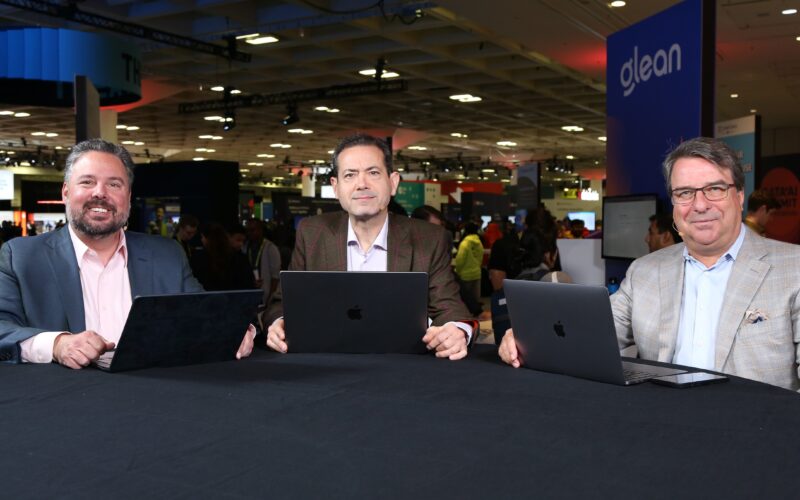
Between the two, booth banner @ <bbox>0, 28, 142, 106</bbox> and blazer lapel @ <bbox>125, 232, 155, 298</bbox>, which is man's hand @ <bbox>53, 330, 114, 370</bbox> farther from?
booth banner @ <bbox>0, 28, 142, 106</bbox>

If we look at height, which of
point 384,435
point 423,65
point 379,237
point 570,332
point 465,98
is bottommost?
point 384,435

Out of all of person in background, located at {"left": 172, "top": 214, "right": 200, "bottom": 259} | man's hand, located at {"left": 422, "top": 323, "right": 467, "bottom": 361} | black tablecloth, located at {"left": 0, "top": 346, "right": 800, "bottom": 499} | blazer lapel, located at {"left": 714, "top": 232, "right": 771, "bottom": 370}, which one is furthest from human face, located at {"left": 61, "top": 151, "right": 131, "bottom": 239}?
person in background, located at {"left": 172, "top": 214, "right": 200, "bottom": 259}

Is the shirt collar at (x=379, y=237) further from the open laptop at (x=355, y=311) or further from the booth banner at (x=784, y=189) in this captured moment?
the booth banner at (x=784, y=189)

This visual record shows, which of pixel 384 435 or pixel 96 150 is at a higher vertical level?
pixel 96 150

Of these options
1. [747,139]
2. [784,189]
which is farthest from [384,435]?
[784,189]

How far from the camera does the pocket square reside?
2.03m

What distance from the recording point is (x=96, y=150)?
2.31 meters

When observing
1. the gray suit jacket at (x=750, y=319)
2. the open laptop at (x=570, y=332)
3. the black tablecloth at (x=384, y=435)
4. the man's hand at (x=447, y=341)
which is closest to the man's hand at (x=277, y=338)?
the black tablecloth at (x=384, y=435)

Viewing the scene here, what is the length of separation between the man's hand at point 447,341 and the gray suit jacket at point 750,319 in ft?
2.02

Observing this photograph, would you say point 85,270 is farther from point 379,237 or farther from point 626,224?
point 626,224

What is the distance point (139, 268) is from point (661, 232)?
2.82 metres

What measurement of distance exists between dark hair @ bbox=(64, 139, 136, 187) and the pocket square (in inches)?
74.7

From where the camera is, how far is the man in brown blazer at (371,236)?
2.51 metres

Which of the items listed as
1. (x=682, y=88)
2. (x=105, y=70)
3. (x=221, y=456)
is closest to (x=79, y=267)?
(x=221, y=456)
